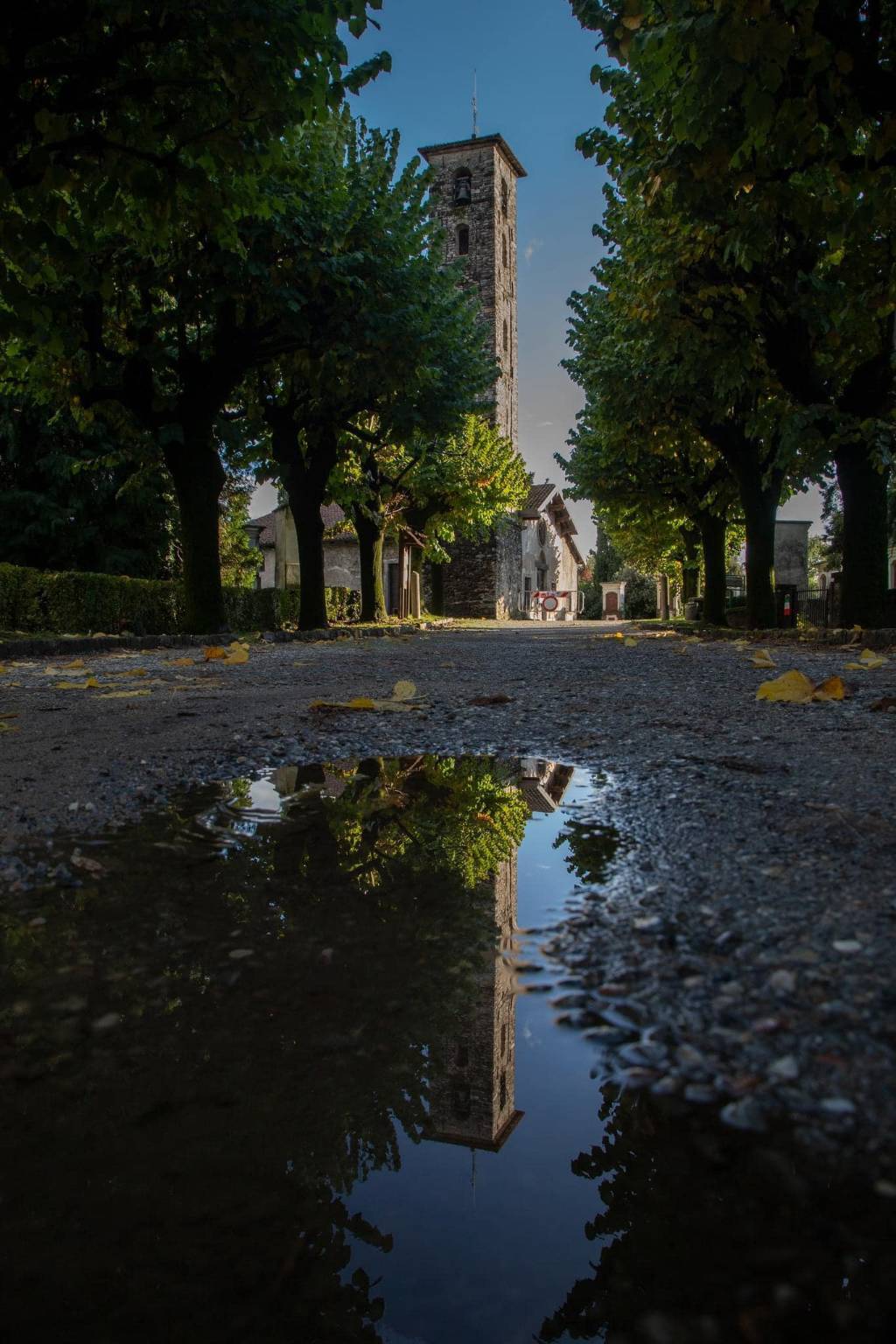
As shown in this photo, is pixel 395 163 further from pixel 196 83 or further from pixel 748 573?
pixel 196 83

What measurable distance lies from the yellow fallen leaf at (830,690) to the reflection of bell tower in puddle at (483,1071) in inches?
125

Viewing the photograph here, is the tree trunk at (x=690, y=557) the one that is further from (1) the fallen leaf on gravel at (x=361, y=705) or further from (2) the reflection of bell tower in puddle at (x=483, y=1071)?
(2) the reflection of bell tower in puddle at (x=483, y=1071)

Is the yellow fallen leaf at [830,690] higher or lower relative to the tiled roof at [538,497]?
lower

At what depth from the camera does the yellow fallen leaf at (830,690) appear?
13.8ft

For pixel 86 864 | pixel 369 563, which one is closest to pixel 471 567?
pixel 369 563

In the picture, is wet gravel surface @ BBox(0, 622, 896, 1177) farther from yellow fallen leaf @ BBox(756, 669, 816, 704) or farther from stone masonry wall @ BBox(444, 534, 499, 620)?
stone masonry wall @ BBox(444, 534, 499, 620)

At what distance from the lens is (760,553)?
15977 mm

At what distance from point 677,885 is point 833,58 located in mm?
6549

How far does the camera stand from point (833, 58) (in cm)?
593

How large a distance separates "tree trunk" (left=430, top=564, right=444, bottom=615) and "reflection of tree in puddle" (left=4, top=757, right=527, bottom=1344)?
128ft

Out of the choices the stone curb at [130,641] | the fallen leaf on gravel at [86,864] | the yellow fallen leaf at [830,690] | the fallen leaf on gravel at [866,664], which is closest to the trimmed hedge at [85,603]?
the stone curb at [130,641]

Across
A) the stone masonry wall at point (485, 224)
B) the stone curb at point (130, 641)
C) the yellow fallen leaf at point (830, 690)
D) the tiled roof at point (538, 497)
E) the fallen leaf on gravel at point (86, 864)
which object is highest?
the stone masonry wall at point (485, 224)

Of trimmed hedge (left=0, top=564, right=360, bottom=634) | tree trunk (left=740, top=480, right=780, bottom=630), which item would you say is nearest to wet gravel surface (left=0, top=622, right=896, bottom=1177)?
trimmed hedge (left=0, top=564, right=360, bottom=634)

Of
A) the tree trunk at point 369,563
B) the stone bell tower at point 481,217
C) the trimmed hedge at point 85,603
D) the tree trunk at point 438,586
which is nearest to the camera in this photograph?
the trimmed hedge at point 85,603
